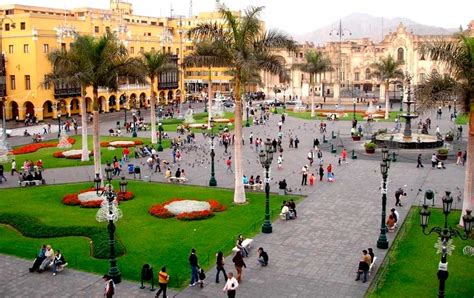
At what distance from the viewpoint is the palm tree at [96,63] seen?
2961 cm

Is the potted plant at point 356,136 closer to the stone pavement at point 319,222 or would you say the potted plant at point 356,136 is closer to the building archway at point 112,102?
the stone pavement at point 319,222

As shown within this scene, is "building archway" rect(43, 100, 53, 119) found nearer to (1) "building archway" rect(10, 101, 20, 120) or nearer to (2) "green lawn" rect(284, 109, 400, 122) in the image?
(1) "building archway" rect(10, 101, 20, 120)

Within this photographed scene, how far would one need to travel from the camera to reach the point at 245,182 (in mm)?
31312

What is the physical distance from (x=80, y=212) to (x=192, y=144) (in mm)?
22210

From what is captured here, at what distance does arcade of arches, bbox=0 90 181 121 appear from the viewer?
222 ft

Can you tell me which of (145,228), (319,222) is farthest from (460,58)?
(145,228)

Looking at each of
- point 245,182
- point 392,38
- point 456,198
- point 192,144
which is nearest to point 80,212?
point 245,182

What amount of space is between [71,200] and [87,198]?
804 mm

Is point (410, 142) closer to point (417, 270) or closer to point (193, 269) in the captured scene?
point (417, 270)

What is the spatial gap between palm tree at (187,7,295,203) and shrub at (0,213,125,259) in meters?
7.87

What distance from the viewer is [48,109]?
70.8 m

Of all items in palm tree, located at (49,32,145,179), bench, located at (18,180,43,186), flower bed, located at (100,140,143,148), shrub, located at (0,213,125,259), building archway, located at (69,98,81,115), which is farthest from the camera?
building archway, located at (69,98,81,115)

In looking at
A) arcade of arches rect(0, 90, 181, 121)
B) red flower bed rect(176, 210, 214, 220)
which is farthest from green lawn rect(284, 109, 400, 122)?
red flower bed rect(176, 210, 214, 220)

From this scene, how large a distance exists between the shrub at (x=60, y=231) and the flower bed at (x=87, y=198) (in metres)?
2.97
